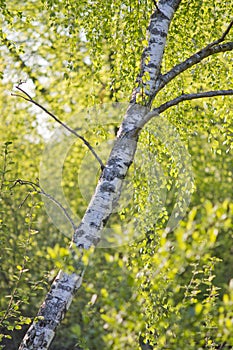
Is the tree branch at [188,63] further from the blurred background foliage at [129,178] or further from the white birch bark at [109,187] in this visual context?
the blurred background foliage at [129,178]

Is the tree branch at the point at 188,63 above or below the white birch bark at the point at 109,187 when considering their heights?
above

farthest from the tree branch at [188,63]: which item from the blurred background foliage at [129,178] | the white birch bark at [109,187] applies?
the blurred background foliage at [129,178]

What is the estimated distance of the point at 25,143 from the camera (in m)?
7.79

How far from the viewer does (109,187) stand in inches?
109

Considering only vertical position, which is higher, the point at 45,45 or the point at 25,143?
the point at 45,45

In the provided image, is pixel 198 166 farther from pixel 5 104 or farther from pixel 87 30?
pixel 87 30

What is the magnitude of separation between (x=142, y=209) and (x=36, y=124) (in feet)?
13.9

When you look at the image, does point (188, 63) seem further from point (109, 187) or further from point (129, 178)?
point (129, 178)

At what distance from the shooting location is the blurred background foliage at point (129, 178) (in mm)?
1790

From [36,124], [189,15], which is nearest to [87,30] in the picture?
[189,15]

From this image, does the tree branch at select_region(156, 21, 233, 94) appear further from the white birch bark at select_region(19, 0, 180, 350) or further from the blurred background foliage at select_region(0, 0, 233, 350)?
the blurred background foliage at select_region(0, 0, 233, 350)

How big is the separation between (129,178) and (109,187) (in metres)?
1.35

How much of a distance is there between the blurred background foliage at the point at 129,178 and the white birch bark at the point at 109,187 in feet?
0.32

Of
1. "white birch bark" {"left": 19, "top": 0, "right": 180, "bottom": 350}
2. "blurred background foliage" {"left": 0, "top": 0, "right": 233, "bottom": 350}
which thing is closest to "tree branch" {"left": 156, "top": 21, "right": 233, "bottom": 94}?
"white birch bark" {"left": 19, "top": 0, "right": 180, "bottom": 350}
